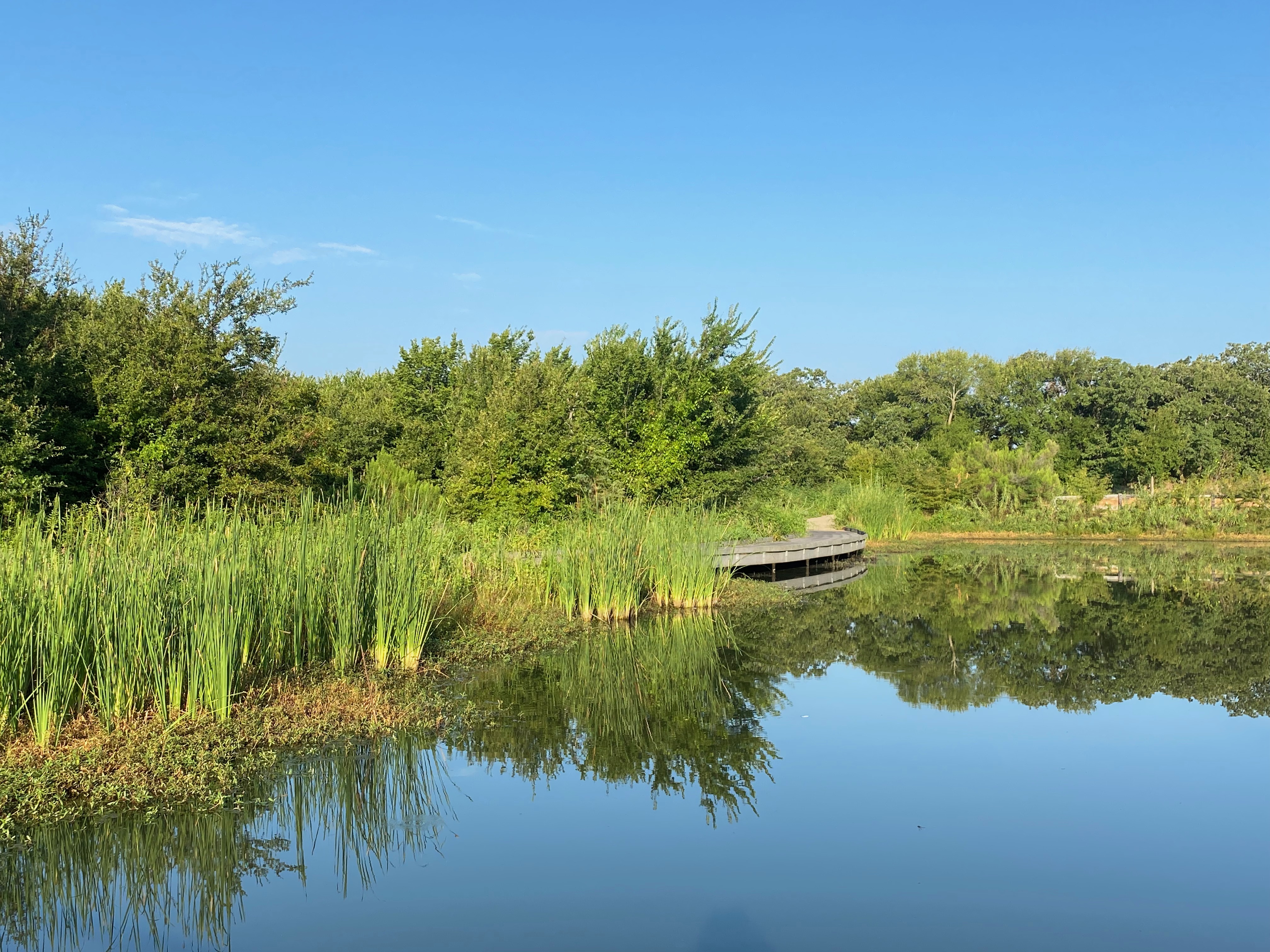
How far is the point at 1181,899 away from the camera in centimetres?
483

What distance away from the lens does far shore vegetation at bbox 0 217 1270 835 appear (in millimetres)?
6086

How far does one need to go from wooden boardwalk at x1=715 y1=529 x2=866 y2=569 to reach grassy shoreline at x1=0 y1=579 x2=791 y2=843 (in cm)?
707

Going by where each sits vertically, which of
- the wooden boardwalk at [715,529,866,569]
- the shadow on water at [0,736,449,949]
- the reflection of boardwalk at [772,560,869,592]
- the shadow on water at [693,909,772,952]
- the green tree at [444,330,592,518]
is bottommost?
the shadow on water at [693,909,772,952]

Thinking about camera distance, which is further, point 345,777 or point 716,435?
point 716,435

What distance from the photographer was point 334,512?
30.3 feet

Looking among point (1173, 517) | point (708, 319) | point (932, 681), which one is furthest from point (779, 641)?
point (1173, 517)

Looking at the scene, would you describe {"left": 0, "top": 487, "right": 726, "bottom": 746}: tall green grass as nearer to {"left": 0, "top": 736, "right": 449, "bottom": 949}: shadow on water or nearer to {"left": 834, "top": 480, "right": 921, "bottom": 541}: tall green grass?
{"left": 0, "top": 736, "right": 449, "bottom": 949}: shadow on water

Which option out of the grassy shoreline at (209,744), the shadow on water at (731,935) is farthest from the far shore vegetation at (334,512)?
the shadow on water at (731,935)

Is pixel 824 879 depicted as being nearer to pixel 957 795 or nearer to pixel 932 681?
pixel 957 795

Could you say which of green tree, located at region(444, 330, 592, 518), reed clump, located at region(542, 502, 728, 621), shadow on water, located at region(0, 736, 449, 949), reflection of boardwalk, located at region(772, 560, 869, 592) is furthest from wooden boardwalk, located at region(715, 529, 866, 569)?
shadow on water, located at region(0, 736, 449, 949)

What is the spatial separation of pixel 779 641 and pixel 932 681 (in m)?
2.24

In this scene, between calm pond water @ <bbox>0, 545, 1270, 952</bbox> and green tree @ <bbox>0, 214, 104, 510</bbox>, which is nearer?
calm pond water @ <bbox>0, 545, 1270, 952</bbox>

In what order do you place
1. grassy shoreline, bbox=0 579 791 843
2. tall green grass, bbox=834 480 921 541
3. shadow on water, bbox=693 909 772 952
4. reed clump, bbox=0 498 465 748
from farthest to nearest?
tall green grass, bbox=834 480 921 541, reed clump, bbox=0 498 465 748, grassy shoreline, bbox=0 579 791 843, shadow on water, bbox=693 909 772 952

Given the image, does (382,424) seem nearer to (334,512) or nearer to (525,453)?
(525,453)
